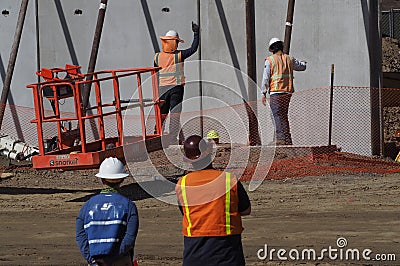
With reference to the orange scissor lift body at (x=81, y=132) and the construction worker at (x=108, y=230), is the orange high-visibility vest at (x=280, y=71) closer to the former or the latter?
the orange scissor lift body at (x=81, y=132)

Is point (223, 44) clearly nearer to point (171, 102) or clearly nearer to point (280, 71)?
point (280, 71)

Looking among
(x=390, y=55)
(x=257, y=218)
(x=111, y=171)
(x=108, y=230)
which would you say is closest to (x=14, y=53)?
(x=257, y=218)

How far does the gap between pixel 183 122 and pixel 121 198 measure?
11.9m

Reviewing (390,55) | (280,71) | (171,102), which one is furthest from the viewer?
(390,55)

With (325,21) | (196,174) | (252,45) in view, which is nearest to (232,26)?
(252,45)

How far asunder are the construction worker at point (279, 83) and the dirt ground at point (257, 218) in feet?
4.71

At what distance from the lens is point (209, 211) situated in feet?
23.9

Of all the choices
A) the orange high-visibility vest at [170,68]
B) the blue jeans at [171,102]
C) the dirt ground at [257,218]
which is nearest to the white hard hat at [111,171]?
the dirt ground at [257,218]

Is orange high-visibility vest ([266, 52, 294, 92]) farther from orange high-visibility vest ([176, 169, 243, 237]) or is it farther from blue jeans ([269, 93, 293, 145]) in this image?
orange high-visibility vest ([176, 169, 243, 237])

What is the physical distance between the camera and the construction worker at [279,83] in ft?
56.2

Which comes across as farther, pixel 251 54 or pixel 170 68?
pixel 251 54

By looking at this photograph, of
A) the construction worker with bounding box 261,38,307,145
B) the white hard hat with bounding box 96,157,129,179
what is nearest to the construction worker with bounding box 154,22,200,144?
the construction worker with bounding box 261,38,307,145

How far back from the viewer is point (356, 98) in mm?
18719

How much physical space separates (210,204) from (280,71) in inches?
398
